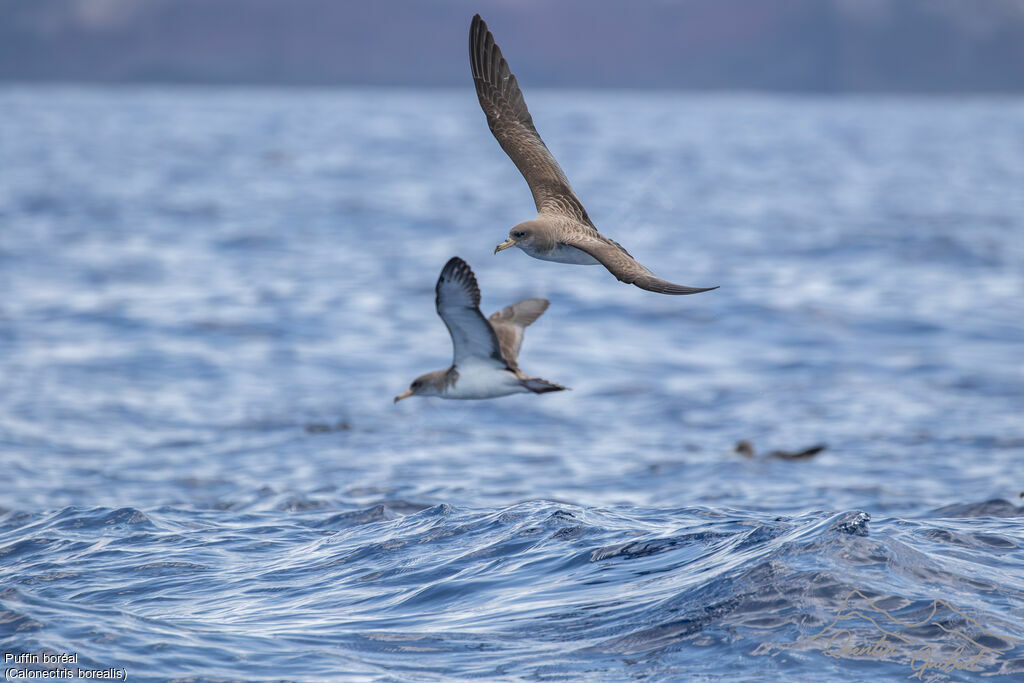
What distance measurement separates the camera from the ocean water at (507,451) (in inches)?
316

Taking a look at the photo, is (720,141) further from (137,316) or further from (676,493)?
(676,493)

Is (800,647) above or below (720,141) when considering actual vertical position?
below

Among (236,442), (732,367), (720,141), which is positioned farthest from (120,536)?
(720,141)

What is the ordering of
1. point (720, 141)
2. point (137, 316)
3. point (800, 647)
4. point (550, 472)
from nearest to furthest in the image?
point (800, 647), point (550, 472), point (137, 316), point (720, 141)

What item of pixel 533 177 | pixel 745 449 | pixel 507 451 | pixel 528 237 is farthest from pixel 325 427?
pixel 528 237

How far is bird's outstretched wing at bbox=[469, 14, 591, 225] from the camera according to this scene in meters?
10.4

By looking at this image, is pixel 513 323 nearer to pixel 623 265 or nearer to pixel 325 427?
pixel 623 265

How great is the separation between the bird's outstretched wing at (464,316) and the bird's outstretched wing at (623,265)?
2.98ft

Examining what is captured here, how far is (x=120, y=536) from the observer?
10820 mm

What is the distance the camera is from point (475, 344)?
1073 centimetres

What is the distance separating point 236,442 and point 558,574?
27.7 ft

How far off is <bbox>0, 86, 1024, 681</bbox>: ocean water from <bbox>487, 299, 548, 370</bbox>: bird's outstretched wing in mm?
1448

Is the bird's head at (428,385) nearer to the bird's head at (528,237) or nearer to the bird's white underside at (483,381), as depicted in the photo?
the bird's white underside at (483,381)

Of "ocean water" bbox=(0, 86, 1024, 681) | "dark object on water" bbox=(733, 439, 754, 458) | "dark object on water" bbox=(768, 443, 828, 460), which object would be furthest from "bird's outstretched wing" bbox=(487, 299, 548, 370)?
"dark object on water" bbox=(768, 443, 828, 460)
